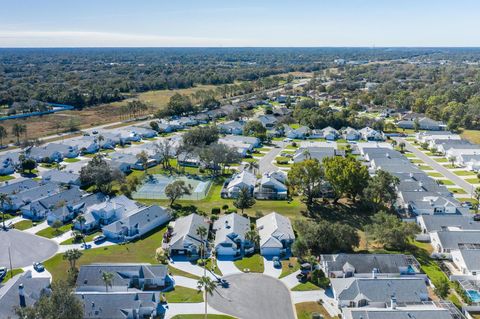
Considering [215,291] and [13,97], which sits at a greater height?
[13,97]

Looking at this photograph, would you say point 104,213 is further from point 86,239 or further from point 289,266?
point 289,266

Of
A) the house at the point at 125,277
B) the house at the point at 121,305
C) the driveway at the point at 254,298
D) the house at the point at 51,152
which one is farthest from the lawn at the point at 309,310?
the house at the point at 51,152

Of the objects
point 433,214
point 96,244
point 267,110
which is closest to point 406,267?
point 433,214

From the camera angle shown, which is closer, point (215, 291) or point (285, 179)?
point (215, 291)

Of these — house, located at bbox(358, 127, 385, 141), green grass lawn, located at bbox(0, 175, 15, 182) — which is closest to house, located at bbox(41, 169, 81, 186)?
green grass lawn, located at bbox(0, 175, 15, 182)

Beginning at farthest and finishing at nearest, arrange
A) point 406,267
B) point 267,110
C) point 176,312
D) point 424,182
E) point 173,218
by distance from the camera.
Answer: point 267,110, point 424,182, point 173,218, point 406,267, point 176,312

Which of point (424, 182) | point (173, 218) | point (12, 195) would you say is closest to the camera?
point (173, 218)

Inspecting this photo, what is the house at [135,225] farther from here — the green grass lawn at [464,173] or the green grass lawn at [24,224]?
the green grass lawn at [464,173]

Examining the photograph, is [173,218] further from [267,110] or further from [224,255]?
[267,110]

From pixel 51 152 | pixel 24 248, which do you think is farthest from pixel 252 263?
pixel 51 152
